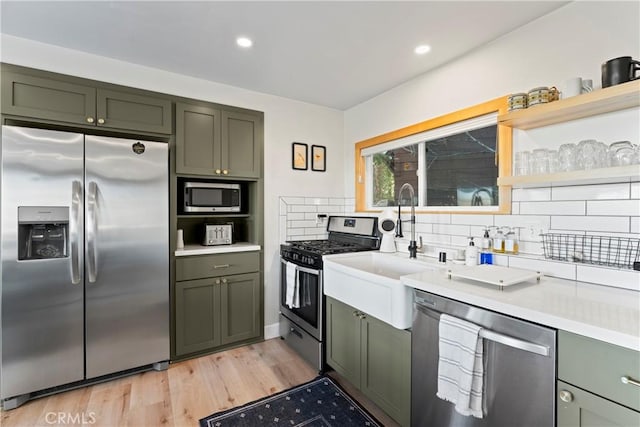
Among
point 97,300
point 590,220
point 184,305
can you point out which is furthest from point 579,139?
point 97,300

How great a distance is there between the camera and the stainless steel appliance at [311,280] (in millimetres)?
2357

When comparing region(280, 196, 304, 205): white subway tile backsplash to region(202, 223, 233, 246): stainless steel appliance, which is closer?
region(202, 223, 233, 246): stainless steel appliance

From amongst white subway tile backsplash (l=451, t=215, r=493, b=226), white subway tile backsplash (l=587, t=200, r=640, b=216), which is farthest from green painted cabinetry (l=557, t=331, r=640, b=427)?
white subway tile backsplash (l=451, t=215, r=493, b=226)

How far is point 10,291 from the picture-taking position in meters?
1.89

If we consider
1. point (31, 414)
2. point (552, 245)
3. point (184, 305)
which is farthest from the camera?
point (184, 305)

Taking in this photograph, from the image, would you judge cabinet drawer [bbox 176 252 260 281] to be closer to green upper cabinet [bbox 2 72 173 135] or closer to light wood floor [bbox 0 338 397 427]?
light wood floor [bbox 0 338 397 427]

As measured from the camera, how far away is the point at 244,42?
6.64ft

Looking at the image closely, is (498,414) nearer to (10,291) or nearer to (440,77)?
(440,77)

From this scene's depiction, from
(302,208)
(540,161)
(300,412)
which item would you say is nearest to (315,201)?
(302,208)

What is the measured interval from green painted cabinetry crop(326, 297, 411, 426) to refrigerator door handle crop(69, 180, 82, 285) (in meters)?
1.80

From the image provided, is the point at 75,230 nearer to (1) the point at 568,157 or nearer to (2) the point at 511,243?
(2) the point at 511,243

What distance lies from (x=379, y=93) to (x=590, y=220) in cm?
200

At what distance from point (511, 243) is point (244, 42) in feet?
7.23

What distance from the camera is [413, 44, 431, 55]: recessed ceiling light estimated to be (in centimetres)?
204
